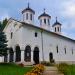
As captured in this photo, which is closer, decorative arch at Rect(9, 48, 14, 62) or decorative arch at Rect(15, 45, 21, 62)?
decorative arch at Rect(15, 45, 21, 62)

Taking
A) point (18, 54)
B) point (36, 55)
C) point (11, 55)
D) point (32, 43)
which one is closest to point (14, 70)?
point (18, 54)

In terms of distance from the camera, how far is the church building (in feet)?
142

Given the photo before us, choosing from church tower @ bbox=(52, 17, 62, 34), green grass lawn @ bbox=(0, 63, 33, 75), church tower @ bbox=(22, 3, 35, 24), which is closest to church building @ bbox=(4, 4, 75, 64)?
church tower @ bbox=(22, 3, 35, 24)

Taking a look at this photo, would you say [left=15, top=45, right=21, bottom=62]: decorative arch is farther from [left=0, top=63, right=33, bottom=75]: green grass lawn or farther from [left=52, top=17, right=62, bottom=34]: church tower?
[left=52, top=17, right=62, bottom=34]: church tower

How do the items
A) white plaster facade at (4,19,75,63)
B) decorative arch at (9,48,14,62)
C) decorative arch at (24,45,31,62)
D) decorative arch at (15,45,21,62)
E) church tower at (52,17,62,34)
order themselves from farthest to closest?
church tower at (52,17,62,34), decorative arch at (9,48,14,62), decorative arch at (15,45,21,62), white plaster facade at (4,19,75,63), decorative arch at (24,45,31,62)

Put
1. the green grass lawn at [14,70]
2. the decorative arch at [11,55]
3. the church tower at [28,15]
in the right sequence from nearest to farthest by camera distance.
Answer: the green grass lawn at [14,70], the decorative arch at [11,55], the church tower at [28,15]

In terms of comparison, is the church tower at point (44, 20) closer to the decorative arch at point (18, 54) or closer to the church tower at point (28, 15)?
the church tower at point (28, 15)

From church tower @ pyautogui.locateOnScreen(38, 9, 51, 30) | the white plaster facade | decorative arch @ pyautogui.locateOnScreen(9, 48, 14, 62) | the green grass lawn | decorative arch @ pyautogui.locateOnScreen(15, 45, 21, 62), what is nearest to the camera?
the green grass lawn

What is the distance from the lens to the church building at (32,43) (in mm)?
43219

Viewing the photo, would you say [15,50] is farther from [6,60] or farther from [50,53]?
[50,53]

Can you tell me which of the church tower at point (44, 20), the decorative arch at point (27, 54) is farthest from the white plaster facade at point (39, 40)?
the church tower at point (44, 20)

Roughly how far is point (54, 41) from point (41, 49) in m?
4.55

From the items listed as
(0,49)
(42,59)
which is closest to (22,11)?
(42,59)

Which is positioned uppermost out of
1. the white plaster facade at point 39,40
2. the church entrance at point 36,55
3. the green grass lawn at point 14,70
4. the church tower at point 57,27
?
the church tower at point 57,27
